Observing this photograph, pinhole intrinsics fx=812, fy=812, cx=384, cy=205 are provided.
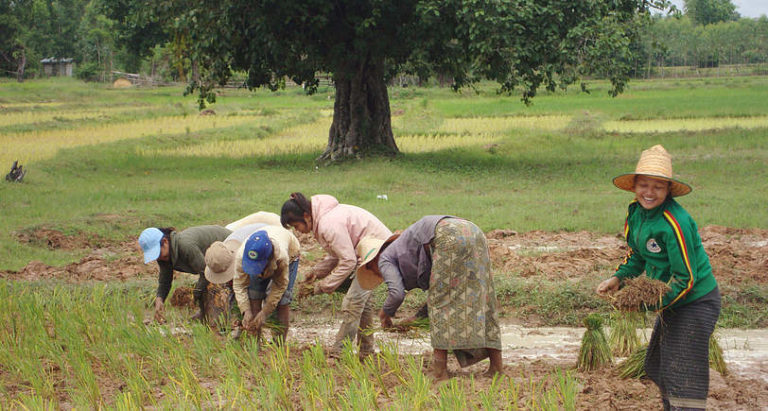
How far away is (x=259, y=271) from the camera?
538 cm

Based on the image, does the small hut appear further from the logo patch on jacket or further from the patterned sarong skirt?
the logo patch on jacket

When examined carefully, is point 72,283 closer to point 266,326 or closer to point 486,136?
point 266,326

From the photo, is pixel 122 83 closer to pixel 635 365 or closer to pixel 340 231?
pixel 340 231

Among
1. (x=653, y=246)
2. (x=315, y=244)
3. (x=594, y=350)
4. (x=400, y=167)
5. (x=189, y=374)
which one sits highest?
(x=653, y=246)

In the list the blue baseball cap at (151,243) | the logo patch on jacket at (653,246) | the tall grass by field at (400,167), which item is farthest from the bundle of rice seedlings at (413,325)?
the tall grass by field at (400,167)

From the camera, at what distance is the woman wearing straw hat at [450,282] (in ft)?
15.9

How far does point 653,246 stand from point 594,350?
1.23 m

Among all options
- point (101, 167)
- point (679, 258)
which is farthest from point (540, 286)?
point (101, 167)

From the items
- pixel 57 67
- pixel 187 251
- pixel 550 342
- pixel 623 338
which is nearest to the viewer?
pixel 623 338

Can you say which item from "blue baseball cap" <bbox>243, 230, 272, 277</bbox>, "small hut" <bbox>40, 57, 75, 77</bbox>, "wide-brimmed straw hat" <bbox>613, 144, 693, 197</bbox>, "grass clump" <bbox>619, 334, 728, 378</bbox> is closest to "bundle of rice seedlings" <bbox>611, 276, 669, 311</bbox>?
"wide-brimmed straw hat" <bbox>613, 144, 693, 197</bbox>

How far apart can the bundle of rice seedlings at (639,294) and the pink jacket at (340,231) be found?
6.03 feet

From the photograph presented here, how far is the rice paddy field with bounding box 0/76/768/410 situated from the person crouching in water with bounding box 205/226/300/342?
0.30 m

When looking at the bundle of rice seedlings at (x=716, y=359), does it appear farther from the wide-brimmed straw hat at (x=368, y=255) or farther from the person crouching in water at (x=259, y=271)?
the person crouching in water at (x=259, y=271)

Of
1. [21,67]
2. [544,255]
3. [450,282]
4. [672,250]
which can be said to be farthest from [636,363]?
[21,67]
